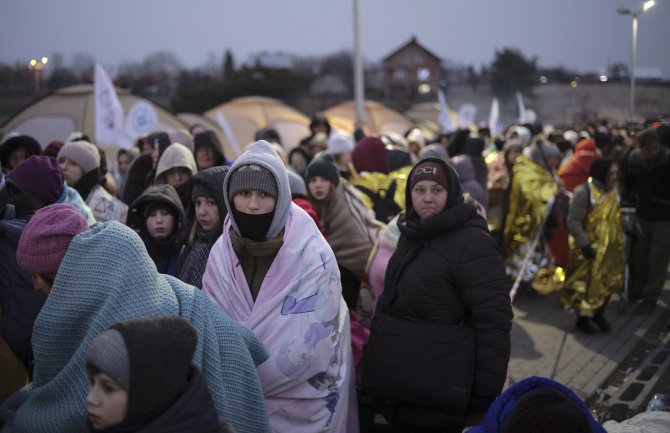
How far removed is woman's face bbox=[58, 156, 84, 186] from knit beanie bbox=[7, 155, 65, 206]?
1.11 m

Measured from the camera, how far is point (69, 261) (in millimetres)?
2633

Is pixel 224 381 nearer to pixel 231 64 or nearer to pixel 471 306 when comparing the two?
pixel 471 306

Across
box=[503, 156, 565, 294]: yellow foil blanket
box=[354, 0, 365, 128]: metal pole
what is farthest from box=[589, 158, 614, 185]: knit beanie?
box=[354, 0, 365, 128]: metal pole

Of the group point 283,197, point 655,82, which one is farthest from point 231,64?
point 283,197

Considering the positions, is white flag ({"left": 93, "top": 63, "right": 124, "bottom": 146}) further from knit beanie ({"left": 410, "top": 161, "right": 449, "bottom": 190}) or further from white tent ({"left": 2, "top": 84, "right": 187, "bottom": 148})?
knit beanie ({"left": 410, "top": 161, "right": 449, "bottom": 190})

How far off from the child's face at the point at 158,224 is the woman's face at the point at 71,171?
1846 millimetres

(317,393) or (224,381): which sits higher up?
(224,381)

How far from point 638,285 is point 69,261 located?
25.8 feet

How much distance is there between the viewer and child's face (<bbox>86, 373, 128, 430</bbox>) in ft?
6.95

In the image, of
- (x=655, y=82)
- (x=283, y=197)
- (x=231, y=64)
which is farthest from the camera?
(x=231, y=64)

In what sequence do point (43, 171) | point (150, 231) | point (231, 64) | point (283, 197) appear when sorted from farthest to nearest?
point (231, 64) < point (43, 171) < point (150, 231) < point (283, 197)

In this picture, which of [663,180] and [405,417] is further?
[663,180]

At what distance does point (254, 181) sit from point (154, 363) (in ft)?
4.96

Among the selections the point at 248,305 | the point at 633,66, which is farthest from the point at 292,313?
the point at 633,66
